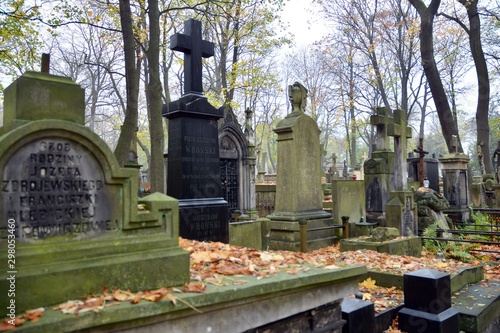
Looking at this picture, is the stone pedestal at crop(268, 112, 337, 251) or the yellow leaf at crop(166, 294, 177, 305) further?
the stone pedestal at crop(268, 112, 337, 251)

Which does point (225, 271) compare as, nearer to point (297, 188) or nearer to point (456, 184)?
point (297, 188)

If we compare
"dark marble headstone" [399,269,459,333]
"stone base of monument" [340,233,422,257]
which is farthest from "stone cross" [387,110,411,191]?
"dark marble headstone" [399,269,459,333]

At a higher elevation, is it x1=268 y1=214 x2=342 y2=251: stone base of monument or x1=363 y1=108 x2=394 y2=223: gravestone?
x1=363 y1=108 x2=394 y2=223: gravestone

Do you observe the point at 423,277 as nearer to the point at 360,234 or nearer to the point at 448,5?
the point at 360,234

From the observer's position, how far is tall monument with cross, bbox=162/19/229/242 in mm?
6980

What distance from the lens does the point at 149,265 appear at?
9.18 ft

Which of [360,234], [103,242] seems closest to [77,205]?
[103,242]

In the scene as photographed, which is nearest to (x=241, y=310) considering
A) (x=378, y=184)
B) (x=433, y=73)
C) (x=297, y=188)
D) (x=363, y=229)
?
(x=297, y=188)

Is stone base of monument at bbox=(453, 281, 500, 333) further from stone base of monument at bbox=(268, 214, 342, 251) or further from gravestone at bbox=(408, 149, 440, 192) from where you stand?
gravestone at bbox=(408, 149, 440, 192)

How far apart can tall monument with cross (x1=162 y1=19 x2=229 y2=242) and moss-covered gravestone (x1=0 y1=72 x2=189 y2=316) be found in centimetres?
400

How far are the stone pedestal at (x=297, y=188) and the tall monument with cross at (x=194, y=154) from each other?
2304 millimetres

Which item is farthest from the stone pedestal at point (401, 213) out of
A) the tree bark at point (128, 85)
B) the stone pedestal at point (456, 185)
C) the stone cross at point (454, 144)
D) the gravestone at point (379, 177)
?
the tree bark at point (128, 85)

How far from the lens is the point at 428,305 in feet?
14.2

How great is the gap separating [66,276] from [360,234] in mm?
8844
